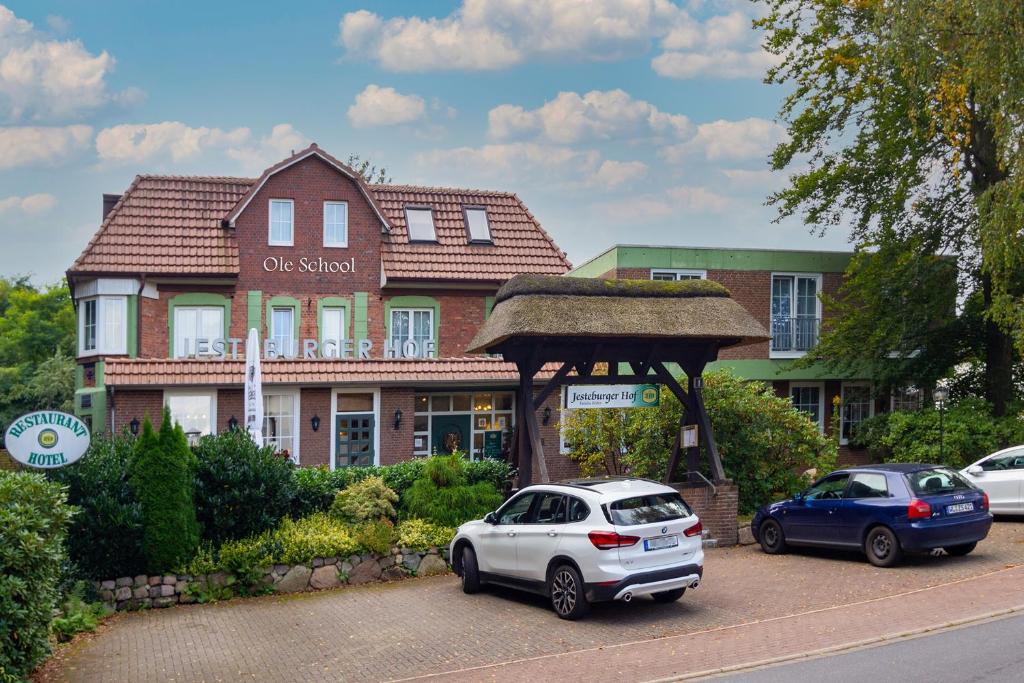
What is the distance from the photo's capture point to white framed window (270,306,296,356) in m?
30.0

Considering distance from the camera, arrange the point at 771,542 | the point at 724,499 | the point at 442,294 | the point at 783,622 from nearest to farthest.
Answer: the point at 783,622 < the point at 771,542 < the point at 724,499 < the point at 442,294

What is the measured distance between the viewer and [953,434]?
23.9m

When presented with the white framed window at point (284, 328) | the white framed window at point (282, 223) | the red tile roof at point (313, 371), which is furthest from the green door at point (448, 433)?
the white framed window at point (282, 223)

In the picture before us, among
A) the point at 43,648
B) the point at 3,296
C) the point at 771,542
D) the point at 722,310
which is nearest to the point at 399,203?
the point at 722,310

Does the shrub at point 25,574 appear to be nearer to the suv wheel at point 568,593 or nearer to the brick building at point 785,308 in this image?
the suv wheel at point 568,593

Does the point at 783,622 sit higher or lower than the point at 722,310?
lower

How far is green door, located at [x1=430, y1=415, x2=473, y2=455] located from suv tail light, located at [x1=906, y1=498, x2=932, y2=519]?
15841 mm

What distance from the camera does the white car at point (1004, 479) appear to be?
19047 mm

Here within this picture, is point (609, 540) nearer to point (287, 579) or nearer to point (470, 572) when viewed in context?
point (470, 572)

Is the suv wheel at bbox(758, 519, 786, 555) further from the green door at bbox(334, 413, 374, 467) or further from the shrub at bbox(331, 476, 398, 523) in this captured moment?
the green door at bbox(334, 413, 374, 467)

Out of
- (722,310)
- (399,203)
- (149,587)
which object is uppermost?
(399,203)

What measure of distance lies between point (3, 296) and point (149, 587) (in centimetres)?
5692

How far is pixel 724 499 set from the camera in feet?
59.8

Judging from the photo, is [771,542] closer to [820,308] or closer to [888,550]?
[888,550]
